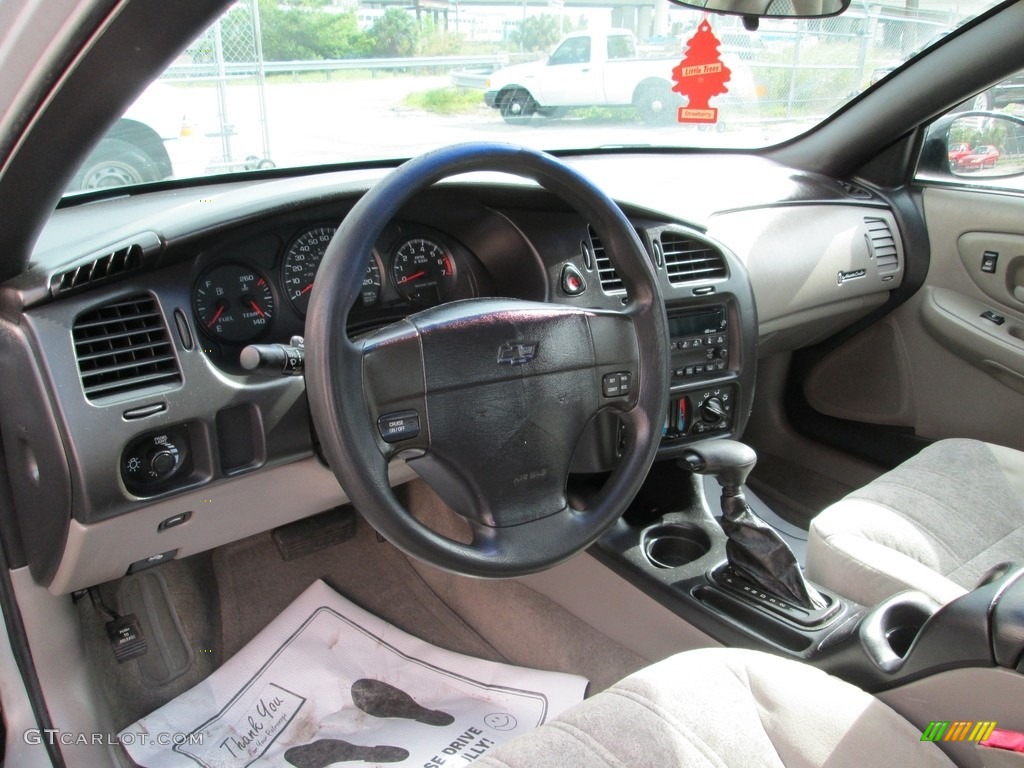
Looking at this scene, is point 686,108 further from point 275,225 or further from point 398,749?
point 398,749

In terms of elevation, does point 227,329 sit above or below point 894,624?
above

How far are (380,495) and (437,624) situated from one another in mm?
1185

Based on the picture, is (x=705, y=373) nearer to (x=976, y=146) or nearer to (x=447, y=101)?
(x=447, y=101)

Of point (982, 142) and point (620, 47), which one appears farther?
point (982, 142)

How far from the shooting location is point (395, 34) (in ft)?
6.64

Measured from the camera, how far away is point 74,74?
0.90 meters

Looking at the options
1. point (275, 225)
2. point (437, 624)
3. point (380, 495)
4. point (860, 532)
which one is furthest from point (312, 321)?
point (437, 624)

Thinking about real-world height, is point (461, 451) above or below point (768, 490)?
above

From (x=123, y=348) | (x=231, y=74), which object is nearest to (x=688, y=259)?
(x=231, y=74)

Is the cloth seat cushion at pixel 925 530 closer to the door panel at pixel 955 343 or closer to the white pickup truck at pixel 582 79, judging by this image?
the door panel at pixel 955 343

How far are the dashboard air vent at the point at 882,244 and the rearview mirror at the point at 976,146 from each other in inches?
10.4

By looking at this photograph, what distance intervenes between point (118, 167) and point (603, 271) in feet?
3.28

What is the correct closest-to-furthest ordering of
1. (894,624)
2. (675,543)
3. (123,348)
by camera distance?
(123,348)
(894,624)
(675,543)

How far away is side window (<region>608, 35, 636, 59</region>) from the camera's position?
231 centimetres
